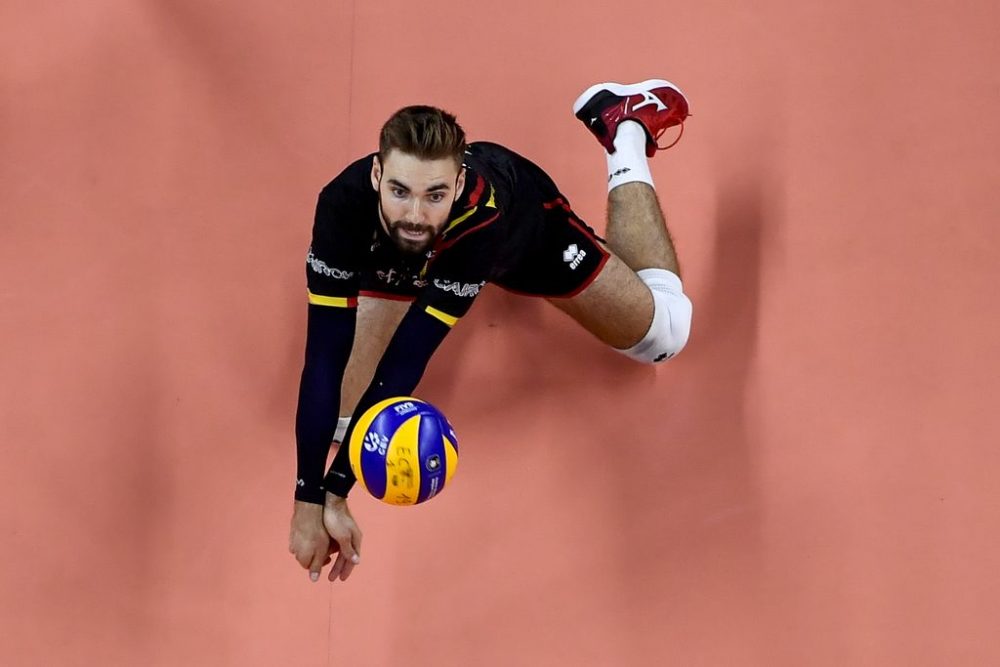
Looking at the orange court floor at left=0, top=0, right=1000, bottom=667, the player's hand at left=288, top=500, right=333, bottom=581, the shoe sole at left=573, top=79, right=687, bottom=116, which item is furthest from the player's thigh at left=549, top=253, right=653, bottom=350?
the player's hand at left=288, top=500, right=333, bottom=581

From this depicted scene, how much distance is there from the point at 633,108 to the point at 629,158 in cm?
16

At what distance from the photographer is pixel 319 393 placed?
278 cm

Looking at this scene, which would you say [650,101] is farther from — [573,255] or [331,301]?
[331,301]

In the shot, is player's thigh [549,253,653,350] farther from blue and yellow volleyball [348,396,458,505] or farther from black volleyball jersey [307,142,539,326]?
blue and yellow volleyball [348,396,458,505]

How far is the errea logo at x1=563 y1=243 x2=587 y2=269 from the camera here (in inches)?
129

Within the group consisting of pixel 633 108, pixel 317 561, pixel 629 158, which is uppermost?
pixel 633 108

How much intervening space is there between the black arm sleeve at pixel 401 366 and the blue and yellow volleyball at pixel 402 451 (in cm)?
10

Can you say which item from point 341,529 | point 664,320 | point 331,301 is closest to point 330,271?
point 331,301

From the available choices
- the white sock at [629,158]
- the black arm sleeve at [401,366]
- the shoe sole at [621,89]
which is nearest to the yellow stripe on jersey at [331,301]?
the black arm sleeve at [401,366]

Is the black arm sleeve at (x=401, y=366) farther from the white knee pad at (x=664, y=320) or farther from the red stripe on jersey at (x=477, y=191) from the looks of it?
the white knee pad at (x=664, y=320)

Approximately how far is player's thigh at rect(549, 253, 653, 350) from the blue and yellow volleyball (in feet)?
2.92

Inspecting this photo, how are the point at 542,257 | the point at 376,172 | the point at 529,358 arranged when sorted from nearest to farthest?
the point at 376,172, the point at 542,257, the point at 529,358

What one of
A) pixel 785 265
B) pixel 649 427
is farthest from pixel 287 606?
pixel 785 265

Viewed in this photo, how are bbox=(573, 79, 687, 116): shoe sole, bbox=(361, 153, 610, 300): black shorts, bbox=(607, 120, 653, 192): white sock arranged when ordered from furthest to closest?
bbox=(573, 79, 687, 116): shoe sole, bbox=(607, 120, 653, 192): white sock, bbox=(361, 153, 610, 300): black shorts
